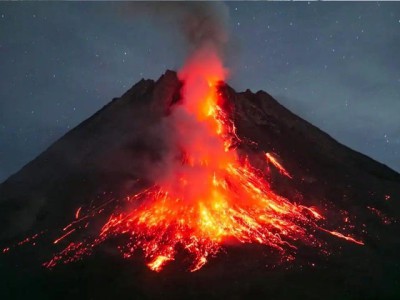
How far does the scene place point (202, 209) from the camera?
40812 mm

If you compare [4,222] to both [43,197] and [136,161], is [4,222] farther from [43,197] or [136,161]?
[136,161]

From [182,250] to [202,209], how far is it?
6444 millimetres

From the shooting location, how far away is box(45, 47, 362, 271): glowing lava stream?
3572 cm

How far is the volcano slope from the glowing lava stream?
1.05 metres

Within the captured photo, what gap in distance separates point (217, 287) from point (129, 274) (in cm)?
520

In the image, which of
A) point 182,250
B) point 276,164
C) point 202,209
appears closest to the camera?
point 182,250

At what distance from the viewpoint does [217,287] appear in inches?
1190

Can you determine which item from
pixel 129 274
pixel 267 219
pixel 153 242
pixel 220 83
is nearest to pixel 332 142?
pixel 220 83

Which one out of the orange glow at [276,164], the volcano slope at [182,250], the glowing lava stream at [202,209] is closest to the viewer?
the volcano slope at [182,250]

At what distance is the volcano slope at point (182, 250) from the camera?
3100 centimetres

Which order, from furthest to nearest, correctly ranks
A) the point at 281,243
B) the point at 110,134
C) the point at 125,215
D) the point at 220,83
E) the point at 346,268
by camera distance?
1. the point at 220,83
2. the point at 110,134
3. the point at 125,215
4. the point at 281,243
5. the point at 346,268

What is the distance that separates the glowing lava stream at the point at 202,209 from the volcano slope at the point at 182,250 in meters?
1.05

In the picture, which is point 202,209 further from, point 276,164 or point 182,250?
point 276,164

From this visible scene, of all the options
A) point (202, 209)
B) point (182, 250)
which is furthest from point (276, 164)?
point (182, 250)
